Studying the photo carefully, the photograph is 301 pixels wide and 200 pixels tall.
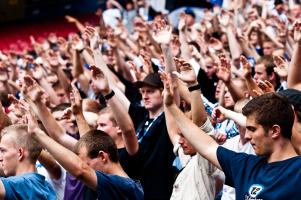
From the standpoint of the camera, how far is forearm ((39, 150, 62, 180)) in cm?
502

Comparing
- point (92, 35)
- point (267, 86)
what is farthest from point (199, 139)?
point (92, 35)

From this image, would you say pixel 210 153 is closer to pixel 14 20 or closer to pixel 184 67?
pixel 184 67

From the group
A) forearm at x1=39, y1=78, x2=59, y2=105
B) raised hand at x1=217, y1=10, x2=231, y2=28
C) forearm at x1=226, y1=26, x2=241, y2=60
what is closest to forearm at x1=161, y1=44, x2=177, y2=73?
forearm at x1=39, y1=78, x2=59, y2=105

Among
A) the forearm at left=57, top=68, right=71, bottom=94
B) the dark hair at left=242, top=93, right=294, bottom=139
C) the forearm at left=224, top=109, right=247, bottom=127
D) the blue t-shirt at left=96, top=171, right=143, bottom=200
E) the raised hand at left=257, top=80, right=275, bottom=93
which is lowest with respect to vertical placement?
the forearm at left=57, top=68, right=71, bottom=94

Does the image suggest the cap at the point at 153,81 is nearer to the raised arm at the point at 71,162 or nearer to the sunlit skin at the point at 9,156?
the sunlit skin at the point at 9,156

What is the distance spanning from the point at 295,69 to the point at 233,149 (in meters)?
0.70

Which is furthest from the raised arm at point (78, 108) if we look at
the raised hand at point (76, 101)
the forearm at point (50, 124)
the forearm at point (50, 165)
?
the forearm at point (50, 165)

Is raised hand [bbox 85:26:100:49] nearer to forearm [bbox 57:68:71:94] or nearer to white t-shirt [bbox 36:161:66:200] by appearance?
white t-shirt [bbox 36:161:66:200]

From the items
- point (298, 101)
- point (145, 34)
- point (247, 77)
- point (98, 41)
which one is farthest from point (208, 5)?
point (298, 101)

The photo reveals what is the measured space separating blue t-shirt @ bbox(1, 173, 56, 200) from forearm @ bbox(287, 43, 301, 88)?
1.87 metres

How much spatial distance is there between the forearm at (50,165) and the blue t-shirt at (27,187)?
0.68 m

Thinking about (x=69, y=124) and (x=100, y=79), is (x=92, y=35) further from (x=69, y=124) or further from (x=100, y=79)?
(x=100, y=79)

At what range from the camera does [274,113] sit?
361 cm

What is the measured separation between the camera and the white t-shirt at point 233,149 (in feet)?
Answer: 16.1
